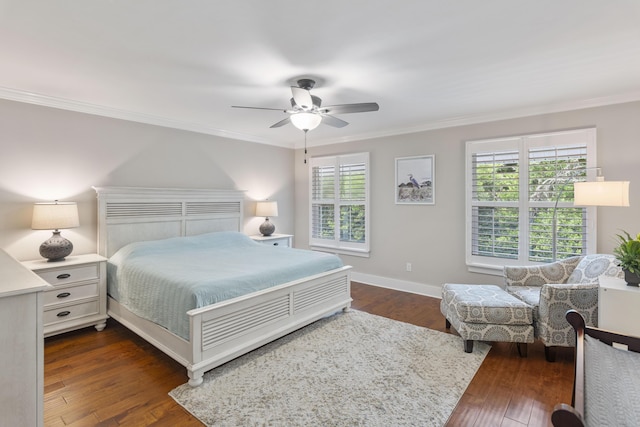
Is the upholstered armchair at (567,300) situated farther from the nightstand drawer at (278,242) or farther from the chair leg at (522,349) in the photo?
the nightstand drawer at (278,242)

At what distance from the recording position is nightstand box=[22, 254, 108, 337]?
305cm

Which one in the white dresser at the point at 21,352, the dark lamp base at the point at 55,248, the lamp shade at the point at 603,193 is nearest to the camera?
the white dresser at the point at 21,352

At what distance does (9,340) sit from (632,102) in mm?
5154

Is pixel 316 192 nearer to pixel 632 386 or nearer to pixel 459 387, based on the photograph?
pixel 459 387

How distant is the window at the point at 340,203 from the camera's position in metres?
5.28

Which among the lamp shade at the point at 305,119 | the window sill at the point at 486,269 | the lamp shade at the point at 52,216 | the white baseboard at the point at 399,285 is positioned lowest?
the white baseboard at the point at 399,285

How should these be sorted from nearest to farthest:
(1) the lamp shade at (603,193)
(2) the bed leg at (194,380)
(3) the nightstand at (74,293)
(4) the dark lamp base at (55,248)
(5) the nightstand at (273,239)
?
1. (2) the bed leg at (194,380)
2. (1) the lamp shade at (603,193)
3. (3) the nightstand at (74,293)
4. (4) the dark lamp base at (55,248)
5. (5) the nightstand at (273,239)

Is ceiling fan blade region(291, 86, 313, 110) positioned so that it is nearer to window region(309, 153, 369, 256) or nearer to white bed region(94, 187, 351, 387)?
white bed region(94, 187, 351, 387)

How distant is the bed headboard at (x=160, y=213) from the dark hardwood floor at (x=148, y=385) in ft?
3.87

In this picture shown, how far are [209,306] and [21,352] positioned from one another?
3.72 feet

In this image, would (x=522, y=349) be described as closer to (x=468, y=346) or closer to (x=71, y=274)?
(x=468, y=346)

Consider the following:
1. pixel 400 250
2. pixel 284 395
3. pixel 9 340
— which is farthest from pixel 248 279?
pixel 400 250

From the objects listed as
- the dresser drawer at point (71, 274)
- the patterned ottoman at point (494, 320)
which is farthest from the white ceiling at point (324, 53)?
the patterned ottoman at point (494, 320)

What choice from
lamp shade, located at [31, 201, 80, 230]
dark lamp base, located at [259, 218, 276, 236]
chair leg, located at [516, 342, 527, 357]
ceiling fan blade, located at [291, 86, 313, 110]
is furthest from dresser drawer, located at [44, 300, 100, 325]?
chair leg, located at [516, 342, 527, 357]
